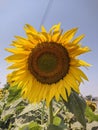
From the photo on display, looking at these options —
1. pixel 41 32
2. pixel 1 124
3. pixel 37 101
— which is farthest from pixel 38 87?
pixel 1 124

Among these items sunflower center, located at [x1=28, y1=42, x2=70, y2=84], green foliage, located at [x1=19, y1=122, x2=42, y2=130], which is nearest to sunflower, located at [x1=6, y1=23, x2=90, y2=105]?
sunflower center, located at [x1=28, y1=42, x2=70, y2=84]

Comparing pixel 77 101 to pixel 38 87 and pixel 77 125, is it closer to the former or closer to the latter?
pixel 38 87

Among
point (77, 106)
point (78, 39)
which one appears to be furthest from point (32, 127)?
point (78, 39)

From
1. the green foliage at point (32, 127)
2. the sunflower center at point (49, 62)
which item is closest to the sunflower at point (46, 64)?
the sunflower center at point (49, 62)

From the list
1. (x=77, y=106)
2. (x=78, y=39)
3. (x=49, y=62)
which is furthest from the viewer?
(x=49, y=62)

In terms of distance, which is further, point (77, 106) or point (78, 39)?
point (78, 39)

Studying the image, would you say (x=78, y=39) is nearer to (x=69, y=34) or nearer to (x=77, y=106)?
(x=69, y=34)

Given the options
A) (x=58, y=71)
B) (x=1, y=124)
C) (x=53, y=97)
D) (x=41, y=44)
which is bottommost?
(x=53, y=97)

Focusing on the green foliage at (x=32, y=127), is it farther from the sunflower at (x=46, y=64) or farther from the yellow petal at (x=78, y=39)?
the yellow petal at (x=78, y=39)

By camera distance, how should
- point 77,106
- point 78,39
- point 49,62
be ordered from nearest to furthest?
point 77,106, point 78,39, point 49,62
